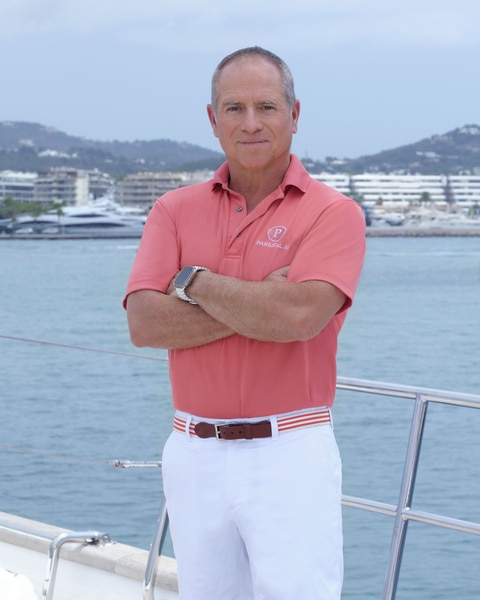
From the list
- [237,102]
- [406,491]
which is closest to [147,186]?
[406,491]

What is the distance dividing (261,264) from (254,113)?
26cm

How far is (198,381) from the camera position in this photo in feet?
5.89

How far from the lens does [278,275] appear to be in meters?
1.76

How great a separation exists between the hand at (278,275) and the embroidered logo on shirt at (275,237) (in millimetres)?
45

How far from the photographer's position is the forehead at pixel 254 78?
72.7 inches

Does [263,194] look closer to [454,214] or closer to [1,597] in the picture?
[1,597]

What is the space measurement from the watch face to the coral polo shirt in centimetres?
6

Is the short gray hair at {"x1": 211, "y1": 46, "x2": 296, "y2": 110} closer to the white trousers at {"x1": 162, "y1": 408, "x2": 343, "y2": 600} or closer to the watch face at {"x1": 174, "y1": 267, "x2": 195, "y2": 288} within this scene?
the watch face at {"x1": 174, "y1": 267, "x2": 195, "y2": 288}

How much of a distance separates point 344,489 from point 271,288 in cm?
87

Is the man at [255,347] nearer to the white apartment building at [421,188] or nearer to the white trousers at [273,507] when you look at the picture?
the white trousers at [273,507]

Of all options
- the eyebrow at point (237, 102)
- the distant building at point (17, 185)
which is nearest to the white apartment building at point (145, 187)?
the distant building at point (17, 185)

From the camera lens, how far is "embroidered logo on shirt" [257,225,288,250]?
1.80m

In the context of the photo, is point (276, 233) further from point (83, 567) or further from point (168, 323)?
point (83, 567)

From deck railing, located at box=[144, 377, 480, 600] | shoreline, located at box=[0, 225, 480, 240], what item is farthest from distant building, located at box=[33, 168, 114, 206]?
deck railing, located at box=[144, 377, 480, 600]
